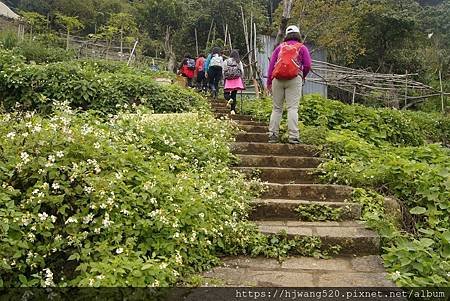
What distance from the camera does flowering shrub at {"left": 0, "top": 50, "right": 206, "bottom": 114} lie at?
8898 mm

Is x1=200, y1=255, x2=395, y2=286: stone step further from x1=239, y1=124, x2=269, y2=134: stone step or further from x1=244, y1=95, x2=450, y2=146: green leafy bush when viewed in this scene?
x1=244, y1=95, x2=450, y2=146: green leafy bush

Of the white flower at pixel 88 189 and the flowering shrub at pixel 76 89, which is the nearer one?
the white flower at pixel 88 189

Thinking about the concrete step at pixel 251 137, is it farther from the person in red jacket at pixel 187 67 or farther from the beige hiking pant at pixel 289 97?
the person in red jacket at pixel 187 67

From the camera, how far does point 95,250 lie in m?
2.88

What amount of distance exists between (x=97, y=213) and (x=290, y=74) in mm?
3880

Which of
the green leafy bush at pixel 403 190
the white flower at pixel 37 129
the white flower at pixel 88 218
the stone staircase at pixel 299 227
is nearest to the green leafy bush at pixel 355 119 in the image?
the green leafy bush at pixel 403 190

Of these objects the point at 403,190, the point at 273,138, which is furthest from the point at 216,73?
A: the point at 403,190

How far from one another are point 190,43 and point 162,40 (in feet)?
4.65

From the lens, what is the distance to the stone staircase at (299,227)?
3295mm

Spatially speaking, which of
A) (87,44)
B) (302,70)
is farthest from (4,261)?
(87,44)

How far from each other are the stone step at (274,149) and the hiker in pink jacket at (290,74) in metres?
0.19

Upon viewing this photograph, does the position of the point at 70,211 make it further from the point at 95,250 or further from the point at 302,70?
the point at 302,70

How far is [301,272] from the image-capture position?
3408 mm

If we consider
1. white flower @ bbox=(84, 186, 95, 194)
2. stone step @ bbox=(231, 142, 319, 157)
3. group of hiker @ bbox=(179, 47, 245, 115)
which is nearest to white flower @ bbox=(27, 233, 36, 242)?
white flower @ bbox=(84, 186, 95, 194)
